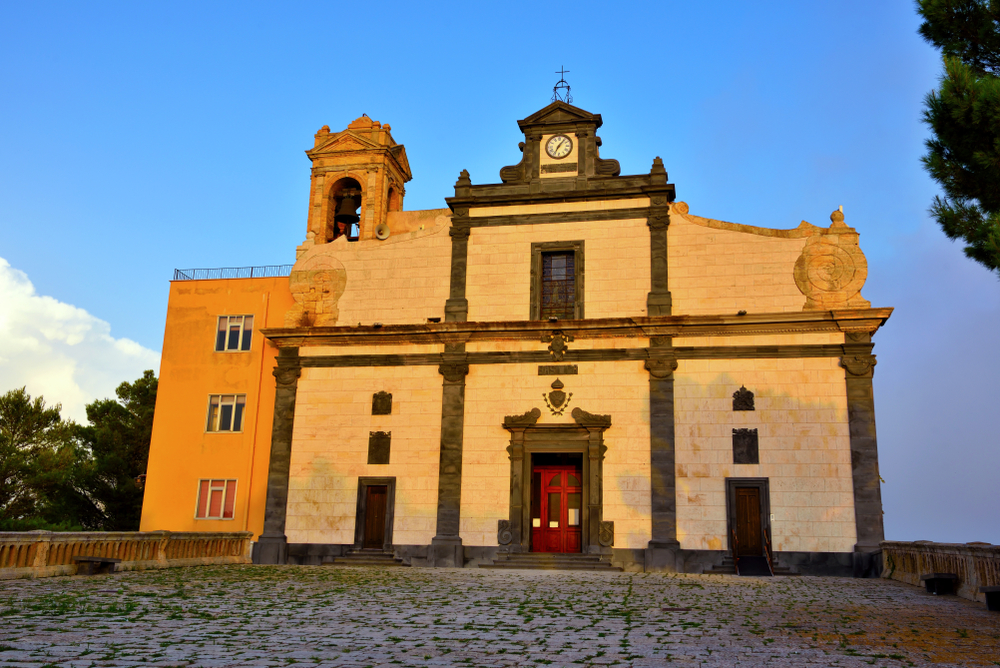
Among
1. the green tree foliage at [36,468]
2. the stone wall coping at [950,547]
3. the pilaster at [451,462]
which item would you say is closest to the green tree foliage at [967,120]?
the stone wall coping at [950,547]

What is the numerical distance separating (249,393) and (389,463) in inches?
227

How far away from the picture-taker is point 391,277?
86.5 feet

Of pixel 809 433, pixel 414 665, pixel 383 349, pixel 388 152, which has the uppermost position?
pixel 388 152

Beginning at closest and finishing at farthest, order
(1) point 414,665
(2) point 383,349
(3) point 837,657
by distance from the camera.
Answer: (1) point 414,665, (3) point 837,657, (2) point 383,349

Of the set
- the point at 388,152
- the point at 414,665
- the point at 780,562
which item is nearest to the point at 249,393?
the point at 388,152

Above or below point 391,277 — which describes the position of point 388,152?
above

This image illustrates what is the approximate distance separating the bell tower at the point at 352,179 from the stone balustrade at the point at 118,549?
9.69 meters

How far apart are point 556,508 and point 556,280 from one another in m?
6.89

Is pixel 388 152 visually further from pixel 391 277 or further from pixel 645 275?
pixel 645 275

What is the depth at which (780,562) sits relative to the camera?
21656 mm

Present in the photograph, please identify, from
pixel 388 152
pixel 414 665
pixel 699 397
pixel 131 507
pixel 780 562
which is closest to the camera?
pixel 414 665

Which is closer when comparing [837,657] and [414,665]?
[414,665]

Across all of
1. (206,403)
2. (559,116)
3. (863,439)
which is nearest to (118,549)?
(206,403)

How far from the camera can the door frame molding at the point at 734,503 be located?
22.0 metres
